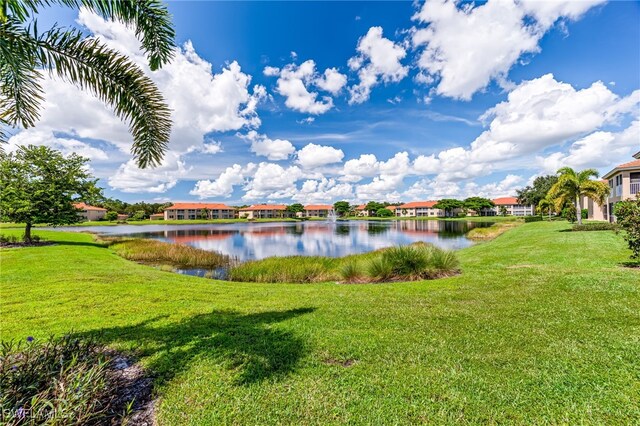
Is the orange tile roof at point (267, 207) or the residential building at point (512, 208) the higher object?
A: the orange tile roof at point (267, 207)

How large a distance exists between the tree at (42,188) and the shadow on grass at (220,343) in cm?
2063

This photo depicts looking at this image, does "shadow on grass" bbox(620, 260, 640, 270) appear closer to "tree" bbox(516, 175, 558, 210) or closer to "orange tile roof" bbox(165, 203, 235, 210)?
"tree" bbox(516, 175, 558, 210)

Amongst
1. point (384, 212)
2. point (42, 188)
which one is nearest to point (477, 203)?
point (384, 212)

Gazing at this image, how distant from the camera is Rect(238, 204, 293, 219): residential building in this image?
445 feet

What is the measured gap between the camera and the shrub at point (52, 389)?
2518 mm

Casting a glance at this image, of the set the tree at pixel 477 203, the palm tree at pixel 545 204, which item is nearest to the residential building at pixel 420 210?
the tree at pixel 477 203

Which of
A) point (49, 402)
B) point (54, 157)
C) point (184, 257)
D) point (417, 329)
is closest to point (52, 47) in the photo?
point (49, 402)

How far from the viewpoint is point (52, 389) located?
284cm

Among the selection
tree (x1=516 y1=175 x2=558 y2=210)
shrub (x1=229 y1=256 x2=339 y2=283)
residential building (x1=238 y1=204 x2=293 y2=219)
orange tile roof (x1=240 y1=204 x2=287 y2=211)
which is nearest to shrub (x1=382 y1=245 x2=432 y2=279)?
shrub (x1=229 y1=256 x2=339 y2=283)

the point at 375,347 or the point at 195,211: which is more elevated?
the point at 195,211

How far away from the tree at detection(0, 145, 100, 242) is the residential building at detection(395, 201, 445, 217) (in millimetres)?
128702

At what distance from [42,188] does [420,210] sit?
135627 millimetres

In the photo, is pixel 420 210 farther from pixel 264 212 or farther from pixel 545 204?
pixel 545 204

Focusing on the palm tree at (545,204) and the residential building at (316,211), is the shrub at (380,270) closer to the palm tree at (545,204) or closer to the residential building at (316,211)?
the palm tree at (545,204)
